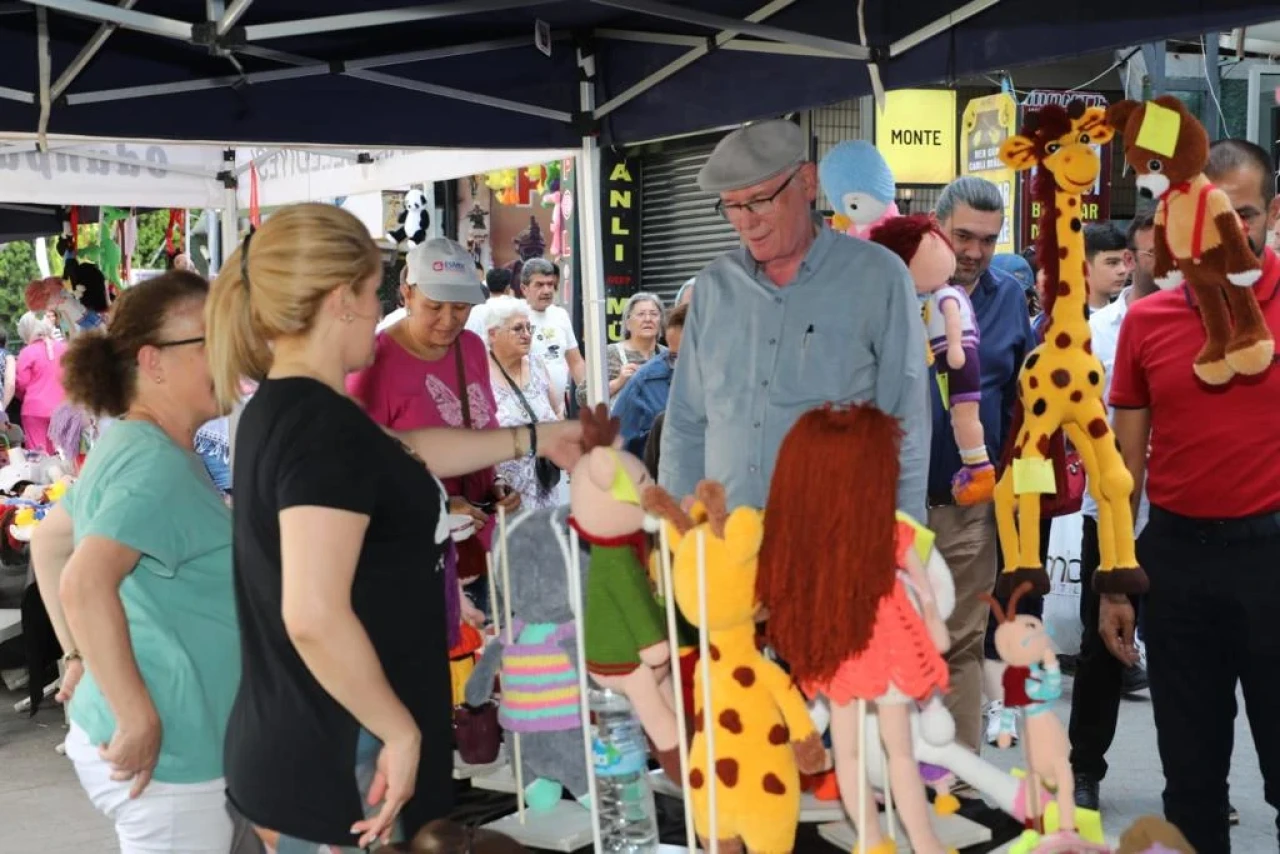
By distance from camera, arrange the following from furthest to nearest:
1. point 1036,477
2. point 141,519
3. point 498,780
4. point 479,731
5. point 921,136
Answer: point 921,136
point 498,780
point 479,731
point 1036,477
point 141,519

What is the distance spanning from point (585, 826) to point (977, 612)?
4.12 feet

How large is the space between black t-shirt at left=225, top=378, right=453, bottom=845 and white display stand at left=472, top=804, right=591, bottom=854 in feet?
5.02

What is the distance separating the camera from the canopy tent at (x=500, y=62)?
154 inches

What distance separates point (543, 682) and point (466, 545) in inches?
54.5

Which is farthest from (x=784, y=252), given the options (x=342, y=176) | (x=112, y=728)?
(x=342, y=176)

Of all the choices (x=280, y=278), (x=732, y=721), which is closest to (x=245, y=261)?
(x=280, y=278)

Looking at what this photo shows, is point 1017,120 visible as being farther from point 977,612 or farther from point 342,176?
point 977,612

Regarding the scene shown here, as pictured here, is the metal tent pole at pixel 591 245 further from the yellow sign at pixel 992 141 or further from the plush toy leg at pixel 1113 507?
the yellow sign at pixel 992 141

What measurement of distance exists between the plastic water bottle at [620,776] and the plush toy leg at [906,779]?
2.25 feet

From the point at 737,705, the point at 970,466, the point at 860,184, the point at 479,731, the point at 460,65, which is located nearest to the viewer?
the point at 737,705

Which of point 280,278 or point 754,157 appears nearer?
point 280,278

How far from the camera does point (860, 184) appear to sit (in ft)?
12.3

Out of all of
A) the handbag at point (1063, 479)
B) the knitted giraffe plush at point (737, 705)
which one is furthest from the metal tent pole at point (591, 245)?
the knitted giraffe plush at point (737, 705)

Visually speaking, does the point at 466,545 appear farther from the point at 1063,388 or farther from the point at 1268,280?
the point at 1268,280
